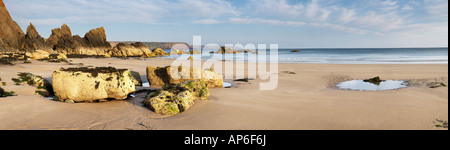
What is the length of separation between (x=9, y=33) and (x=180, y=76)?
66.6 metres

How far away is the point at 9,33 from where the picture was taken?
50.5 metres

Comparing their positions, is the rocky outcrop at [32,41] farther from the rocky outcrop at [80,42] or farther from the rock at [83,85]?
the rock at [83,85]

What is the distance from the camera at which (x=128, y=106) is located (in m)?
4.89

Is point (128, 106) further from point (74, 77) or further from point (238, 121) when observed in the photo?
point (238, 121)

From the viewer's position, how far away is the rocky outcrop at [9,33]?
4841cm

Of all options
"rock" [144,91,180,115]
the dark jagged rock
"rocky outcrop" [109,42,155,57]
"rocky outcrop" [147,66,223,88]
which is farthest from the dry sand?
the dark jagged rock

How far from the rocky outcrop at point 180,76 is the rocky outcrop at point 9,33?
195ft

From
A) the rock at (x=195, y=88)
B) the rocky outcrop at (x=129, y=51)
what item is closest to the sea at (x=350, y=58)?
the rocky outcrop at (x=129, y=51)

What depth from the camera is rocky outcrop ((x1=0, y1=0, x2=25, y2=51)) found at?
48406 mm

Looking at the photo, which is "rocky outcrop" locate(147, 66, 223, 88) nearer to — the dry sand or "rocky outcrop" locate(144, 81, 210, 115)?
"rocky outcrop" locate(144, 81, 210, 115)

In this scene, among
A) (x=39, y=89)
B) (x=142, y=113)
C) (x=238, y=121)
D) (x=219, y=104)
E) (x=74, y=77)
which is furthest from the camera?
(x=39, y=89)
